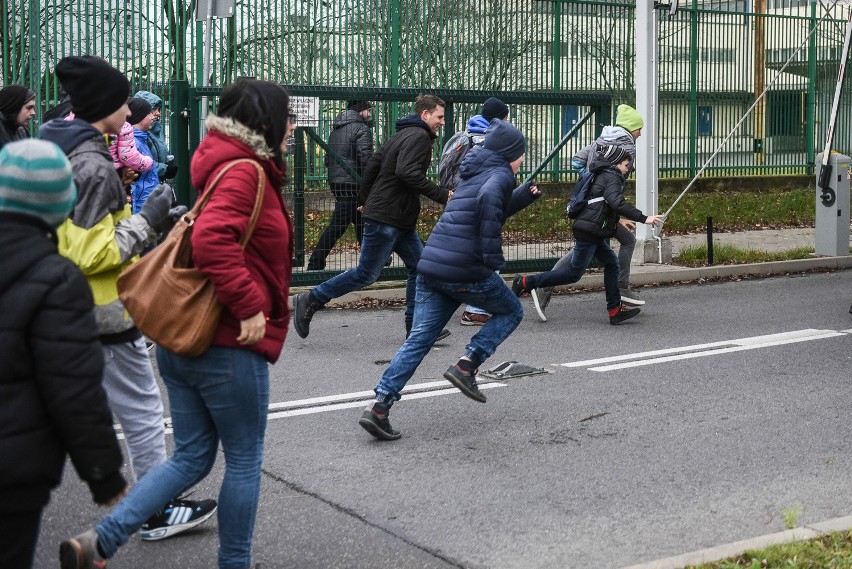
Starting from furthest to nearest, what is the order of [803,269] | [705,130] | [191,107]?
1. [705,130]
2. [803,269]
3. [191,107]

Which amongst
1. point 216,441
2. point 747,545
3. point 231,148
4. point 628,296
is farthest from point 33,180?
point 628,296

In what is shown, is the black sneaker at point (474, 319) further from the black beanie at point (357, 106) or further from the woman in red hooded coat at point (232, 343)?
the woman in red hooded coat at point (232, 343)

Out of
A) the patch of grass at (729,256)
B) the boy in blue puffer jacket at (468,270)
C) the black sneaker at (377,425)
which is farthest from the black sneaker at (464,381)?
the patch of grass at (729,256)

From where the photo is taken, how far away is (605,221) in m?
10.5

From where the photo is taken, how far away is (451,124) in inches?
515

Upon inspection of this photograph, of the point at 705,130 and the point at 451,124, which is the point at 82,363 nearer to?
the point at 451,124

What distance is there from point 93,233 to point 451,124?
28.4 ft

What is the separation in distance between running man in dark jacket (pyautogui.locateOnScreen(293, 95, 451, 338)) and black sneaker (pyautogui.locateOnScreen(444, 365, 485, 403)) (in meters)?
2.44

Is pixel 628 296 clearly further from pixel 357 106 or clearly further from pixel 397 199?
pixel 357 106

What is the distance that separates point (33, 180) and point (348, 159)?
878 centimetres

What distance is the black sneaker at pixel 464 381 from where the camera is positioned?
23.0 ft

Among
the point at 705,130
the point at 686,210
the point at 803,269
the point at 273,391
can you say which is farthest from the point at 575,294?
the point at 705,130

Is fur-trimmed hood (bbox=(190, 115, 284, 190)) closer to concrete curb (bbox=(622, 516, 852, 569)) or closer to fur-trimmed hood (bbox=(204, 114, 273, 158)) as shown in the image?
fur-trimmed hood (bbox=(204, 114, 273, 158))

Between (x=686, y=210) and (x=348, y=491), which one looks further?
(x=686, y=210)
